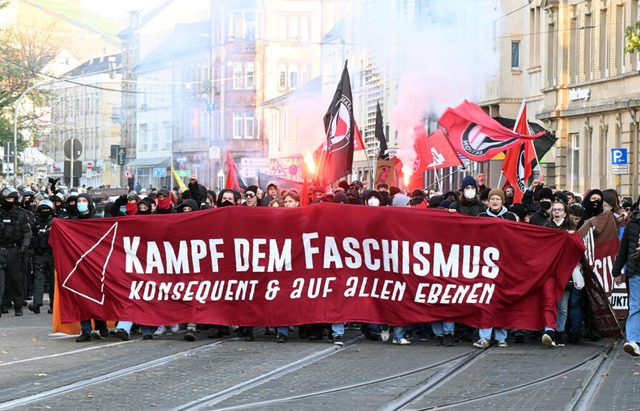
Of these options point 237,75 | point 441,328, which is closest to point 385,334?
point 441,328

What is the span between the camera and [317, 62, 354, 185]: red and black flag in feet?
80.6

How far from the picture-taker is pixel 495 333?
59.3ft

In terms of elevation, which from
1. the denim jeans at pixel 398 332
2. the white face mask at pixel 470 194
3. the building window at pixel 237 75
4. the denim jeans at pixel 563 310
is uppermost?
the building window at pixel 237 75

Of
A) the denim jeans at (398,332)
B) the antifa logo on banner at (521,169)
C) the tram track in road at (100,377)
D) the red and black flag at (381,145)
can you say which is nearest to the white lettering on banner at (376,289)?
the denim jeans at (398,332)

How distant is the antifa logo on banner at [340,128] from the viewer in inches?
970

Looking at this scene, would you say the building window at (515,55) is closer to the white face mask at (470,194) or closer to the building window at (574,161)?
the building window at (574,161)

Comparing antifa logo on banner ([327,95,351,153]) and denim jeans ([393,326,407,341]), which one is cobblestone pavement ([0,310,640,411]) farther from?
antifa logo on banner ([327,95,351,153])

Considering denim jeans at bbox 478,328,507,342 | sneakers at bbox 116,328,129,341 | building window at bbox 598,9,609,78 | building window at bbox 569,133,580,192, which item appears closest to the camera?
denim jeans at bbox 478,328,507,342

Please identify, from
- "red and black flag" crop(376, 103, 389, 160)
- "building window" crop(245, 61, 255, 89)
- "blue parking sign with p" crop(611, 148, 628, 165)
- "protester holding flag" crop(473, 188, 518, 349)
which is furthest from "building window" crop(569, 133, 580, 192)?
"building window" crop(245, 61, 255, 89)

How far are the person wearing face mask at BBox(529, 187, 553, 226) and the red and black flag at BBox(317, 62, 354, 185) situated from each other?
505cm

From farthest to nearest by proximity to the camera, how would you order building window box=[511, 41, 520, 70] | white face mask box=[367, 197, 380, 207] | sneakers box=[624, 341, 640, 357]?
building window box=[511, 41, 520, 70] → white face mask box=[367, 197, 380, 207] → sneakers box=[624, 341, 640, 357]

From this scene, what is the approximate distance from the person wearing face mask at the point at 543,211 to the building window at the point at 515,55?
33.4 m

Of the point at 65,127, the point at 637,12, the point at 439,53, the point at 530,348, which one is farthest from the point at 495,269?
the point at 65,127

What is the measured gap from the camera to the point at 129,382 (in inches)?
551
